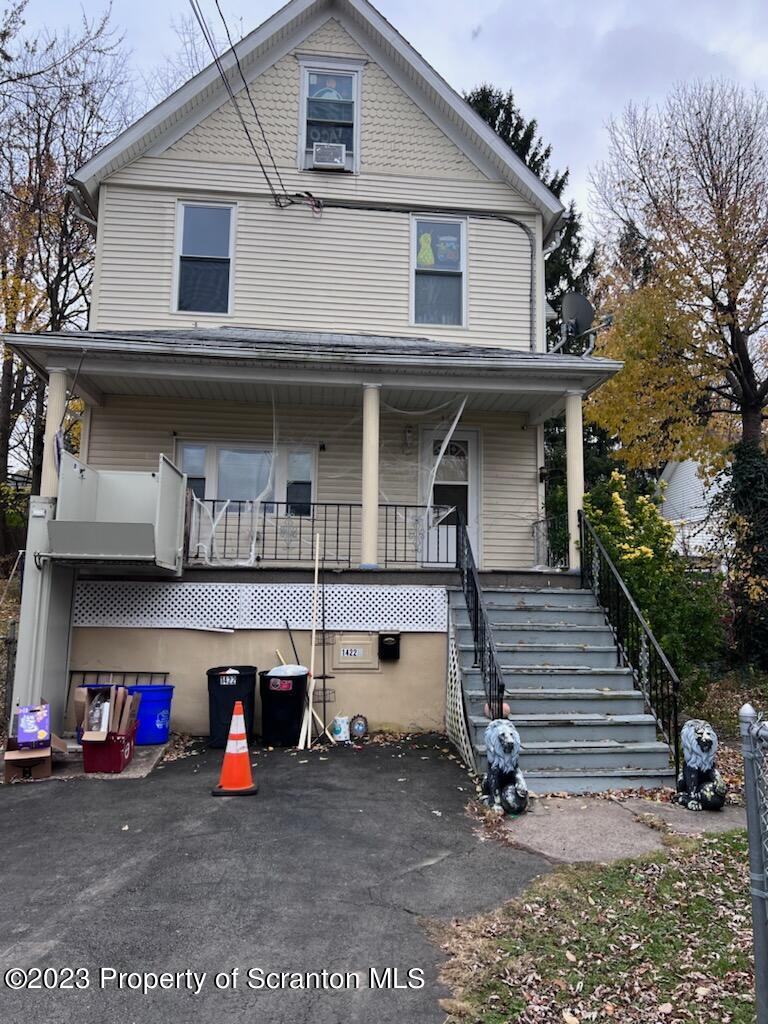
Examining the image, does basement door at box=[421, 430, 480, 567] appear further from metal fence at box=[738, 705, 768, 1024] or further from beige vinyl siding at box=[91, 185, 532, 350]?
metal fence at box=[738, 705, 768, 1024]

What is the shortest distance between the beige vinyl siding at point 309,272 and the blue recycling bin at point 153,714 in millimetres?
5594

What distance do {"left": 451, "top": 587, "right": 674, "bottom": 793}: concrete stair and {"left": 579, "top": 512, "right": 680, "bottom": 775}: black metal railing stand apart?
13 centimetres

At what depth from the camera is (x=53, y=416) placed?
8.41 metres

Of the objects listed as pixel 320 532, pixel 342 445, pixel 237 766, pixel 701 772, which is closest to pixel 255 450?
pixel 342 445

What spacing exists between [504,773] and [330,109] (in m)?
10.3

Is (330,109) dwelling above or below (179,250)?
above

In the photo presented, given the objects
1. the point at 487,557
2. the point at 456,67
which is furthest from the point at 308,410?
the point at 456,67

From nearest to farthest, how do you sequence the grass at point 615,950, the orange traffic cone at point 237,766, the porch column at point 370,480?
the grass at point 615,950 < the orange traffic cone at point 237,766 < the porch column at point 370,480

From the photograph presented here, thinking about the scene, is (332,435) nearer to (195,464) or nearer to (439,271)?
(195,464)

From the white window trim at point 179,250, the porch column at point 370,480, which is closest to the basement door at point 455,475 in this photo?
the porch column at point 370,480

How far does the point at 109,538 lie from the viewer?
22.8ft

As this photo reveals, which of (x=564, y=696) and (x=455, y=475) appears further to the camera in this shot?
(x=455, y=475)

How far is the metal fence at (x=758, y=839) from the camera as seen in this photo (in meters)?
2.37

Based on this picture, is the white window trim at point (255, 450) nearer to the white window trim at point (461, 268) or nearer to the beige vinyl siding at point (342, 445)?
the beige vinyl siding at point (342, 445)
